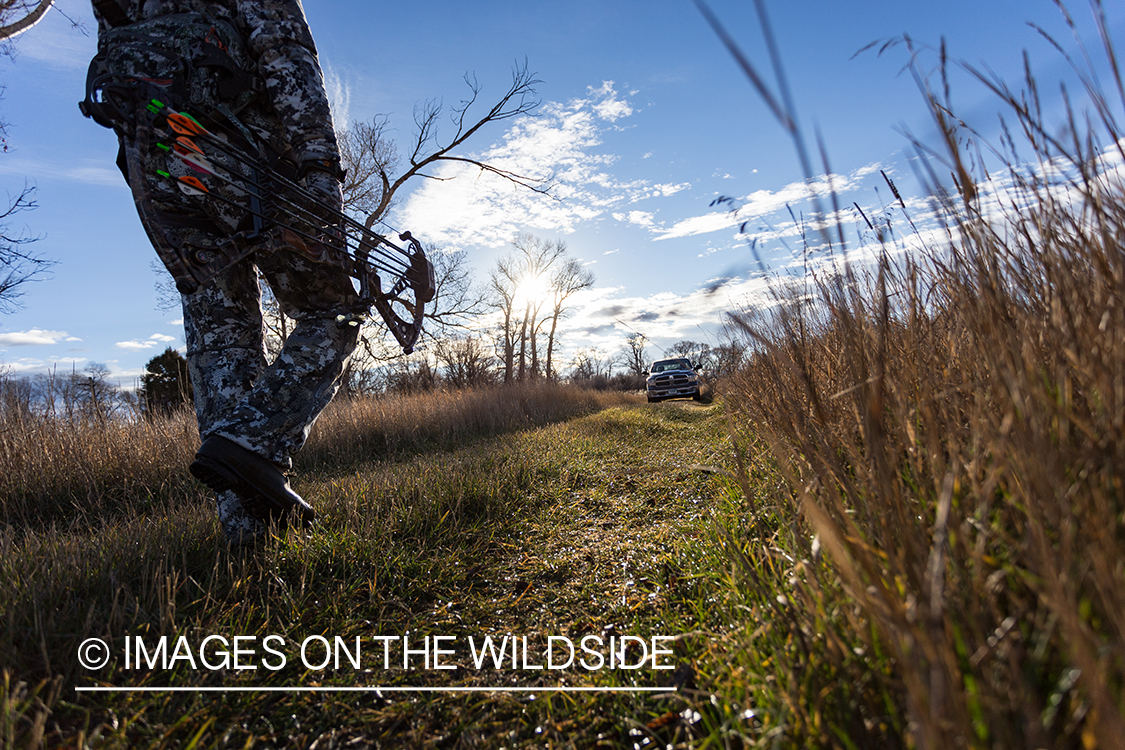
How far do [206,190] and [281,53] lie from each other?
0.77 m

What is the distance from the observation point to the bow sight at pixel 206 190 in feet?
5.93

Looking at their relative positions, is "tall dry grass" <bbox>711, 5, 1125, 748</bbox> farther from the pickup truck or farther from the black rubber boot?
the pickup truck

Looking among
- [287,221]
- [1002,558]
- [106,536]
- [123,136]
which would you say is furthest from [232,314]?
[1002,558]

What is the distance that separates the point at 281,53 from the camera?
2.12 m

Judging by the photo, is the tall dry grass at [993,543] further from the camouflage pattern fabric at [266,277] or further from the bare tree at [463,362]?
the bare tree at [463,362]

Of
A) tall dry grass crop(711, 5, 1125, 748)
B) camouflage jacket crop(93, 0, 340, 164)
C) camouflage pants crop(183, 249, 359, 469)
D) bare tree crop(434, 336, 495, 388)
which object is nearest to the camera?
tall dry grass crop(711, 5, 1125, 748)

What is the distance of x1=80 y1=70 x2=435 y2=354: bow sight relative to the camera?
5.93ft

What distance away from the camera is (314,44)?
7.50ft

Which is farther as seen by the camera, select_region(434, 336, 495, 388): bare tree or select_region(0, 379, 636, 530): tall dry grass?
select_region(434, 336, 495, 388): bare tree

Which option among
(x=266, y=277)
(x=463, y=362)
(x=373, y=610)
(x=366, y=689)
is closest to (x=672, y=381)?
(x=463, y=362)

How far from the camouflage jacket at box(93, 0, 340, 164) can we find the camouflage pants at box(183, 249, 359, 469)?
1.80ft

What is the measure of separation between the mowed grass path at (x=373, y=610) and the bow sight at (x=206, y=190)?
1.10m

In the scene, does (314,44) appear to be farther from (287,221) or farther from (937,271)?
(937,271)

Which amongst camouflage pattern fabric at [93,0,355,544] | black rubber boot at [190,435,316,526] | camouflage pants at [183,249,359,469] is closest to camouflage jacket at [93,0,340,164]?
camouflage pattern fabric at [93,0,355,544]
